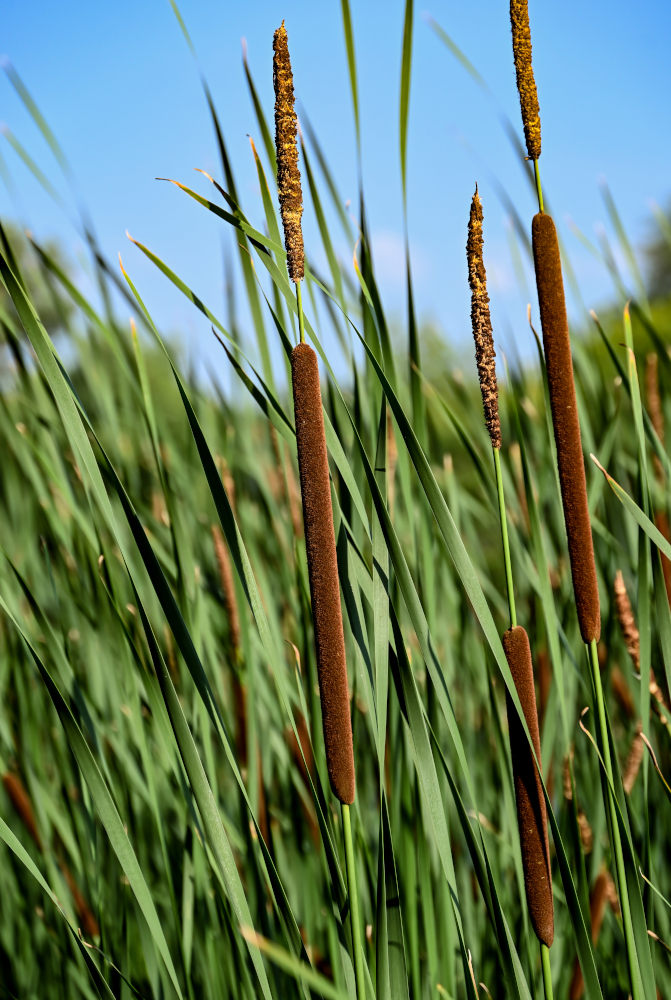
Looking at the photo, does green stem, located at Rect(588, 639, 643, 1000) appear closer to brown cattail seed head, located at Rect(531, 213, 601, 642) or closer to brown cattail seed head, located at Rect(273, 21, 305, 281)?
brown cattail seed head, located at Rect(531, 213, 601, 642)

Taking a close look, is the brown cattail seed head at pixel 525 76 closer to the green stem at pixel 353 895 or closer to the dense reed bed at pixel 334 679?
the dense reed bed at pixel 334 679

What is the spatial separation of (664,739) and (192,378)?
919 millimetres

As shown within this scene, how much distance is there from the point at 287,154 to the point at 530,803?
429 mm

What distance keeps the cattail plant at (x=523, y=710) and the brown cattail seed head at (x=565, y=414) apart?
4cm

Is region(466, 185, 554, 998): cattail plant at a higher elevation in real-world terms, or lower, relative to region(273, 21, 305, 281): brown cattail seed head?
lower

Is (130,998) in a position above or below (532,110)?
below

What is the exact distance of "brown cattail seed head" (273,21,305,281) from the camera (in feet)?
1.45

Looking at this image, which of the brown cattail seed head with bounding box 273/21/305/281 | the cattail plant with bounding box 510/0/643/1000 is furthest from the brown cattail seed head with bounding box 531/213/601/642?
the brown cattail seed head with bounding box 273/21/305/281

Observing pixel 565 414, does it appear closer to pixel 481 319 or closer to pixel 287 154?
pixel 481 319

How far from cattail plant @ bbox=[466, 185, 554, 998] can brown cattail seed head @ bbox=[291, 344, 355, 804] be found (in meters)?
0.11

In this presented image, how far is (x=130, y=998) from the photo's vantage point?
70 cm

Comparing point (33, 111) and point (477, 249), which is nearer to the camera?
point (477, 249)

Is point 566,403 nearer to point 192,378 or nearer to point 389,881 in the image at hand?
point 389,881

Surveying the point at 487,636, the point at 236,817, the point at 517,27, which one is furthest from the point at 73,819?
the point at 517,27
